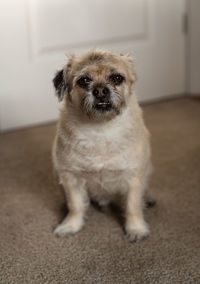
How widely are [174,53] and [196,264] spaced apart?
174cm

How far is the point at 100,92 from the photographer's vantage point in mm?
1272

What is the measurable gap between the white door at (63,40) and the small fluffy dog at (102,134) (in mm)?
1003

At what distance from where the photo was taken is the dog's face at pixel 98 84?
1278 millimetres

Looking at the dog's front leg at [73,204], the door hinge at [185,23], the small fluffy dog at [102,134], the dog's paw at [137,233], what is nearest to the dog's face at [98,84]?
the small fluffy dog at [102,134]

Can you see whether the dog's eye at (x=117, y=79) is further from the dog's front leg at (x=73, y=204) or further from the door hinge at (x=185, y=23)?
the door hinge at (x=185, y=23)

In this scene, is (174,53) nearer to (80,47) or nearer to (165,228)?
(80,47)

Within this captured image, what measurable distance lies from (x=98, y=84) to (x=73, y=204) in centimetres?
39

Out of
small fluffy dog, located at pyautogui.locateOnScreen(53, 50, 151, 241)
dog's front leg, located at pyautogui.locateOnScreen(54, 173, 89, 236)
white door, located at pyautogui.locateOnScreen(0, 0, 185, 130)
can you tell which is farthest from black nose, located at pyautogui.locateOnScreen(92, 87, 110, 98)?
white door, located at pyautogui.locateOnScreen(0, 0, 185, 130)

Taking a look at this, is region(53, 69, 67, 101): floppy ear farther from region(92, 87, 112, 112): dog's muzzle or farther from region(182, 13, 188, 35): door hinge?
region(182, 13, 188, 35): door hinge

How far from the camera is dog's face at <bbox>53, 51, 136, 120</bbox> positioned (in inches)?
50.3

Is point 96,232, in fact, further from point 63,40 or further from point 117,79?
point 63,40

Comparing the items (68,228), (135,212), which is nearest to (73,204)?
(68,228)

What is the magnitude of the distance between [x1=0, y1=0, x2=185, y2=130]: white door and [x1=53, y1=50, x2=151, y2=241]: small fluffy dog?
3.29 ft

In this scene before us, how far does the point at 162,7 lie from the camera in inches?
103
